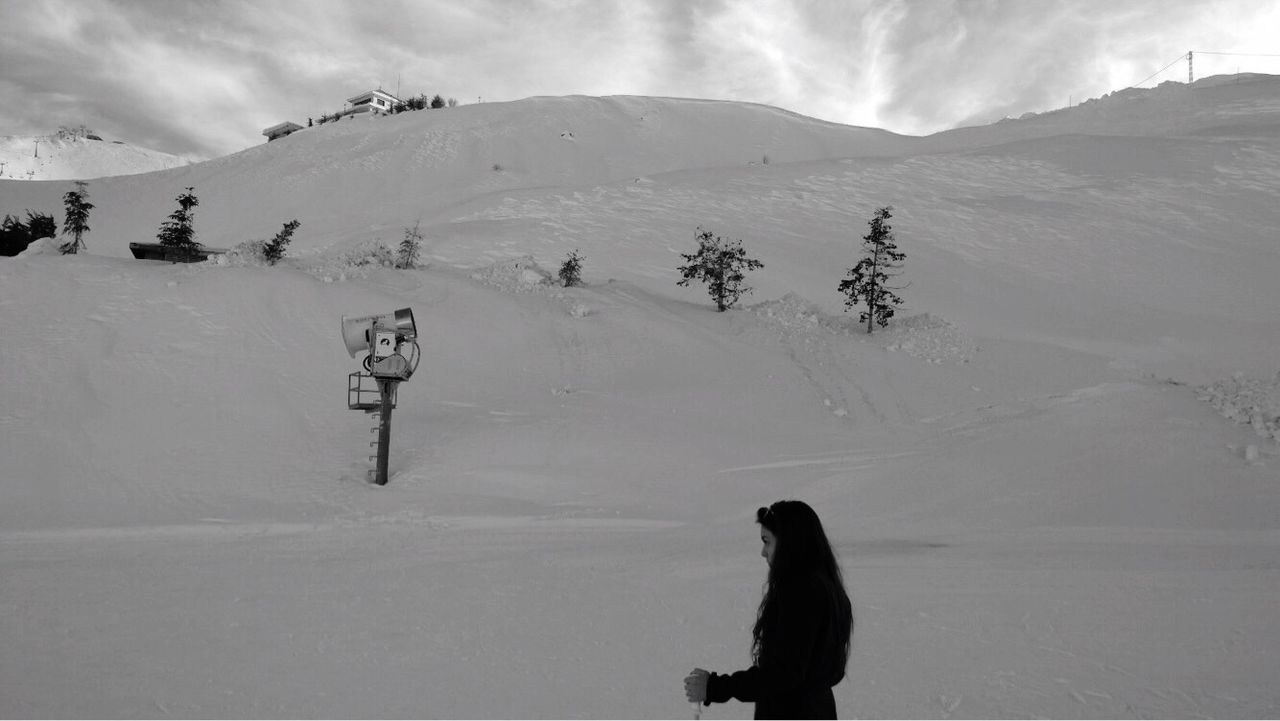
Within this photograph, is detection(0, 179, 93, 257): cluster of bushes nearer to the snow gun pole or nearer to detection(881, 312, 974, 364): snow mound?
the snow gun pole

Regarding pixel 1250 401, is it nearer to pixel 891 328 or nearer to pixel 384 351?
pixel 891 328

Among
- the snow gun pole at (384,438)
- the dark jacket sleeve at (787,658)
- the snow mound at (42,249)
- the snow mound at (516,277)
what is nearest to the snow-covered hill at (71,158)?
the snow mound at (42,249)

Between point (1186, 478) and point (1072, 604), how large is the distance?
16.4ft

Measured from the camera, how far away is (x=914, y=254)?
22188 millimetres

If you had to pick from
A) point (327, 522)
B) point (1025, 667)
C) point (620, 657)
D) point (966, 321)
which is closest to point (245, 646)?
point (620, 657)

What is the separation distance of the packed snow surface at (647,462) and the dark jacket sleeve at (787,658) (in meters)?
2.15

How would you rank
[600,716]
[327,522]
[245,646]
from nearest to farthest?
[600,716], [245,646], [327,522]

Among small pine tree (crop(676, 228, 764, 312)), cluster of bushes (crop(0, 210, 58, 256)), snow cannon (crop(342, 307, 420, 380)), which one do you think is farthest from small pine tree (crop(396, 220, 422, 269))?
snow cannon (crop(342, 307, 420, 380))

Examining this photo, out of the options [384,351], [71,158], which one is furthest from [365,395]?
[71,158]

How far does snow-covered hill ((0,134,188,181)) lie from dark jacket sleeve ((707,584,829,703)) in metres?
69.3

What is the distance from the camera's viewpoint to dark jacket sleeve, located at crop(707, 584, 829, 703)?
2.14 metres

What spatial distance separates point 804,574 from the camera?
2.22 meters

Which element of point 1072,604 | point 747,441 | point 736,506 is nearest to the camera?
point 1072,604

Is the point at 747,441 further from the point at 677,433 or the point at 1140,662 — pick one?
the point at 1140,662
